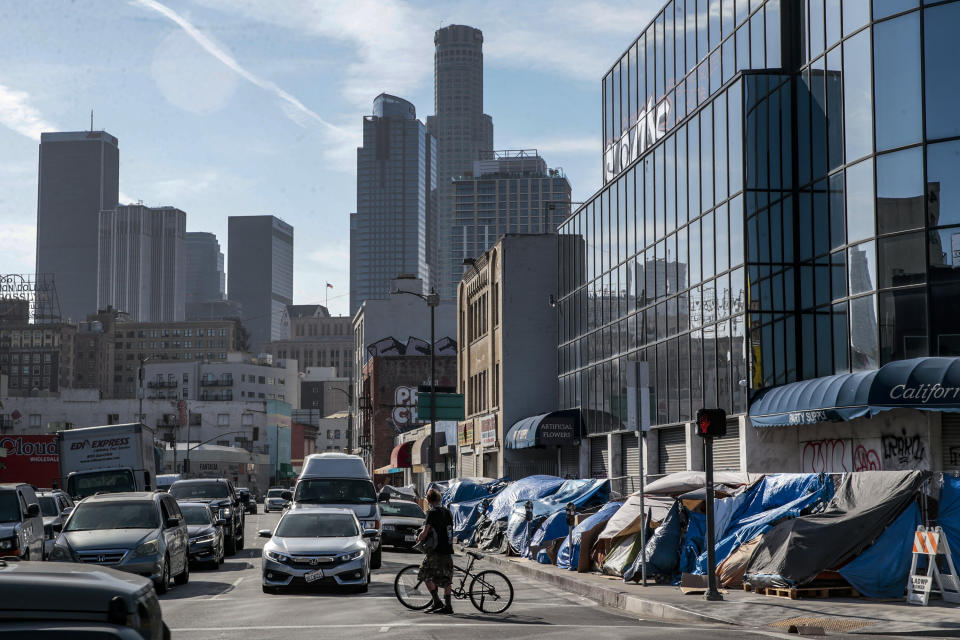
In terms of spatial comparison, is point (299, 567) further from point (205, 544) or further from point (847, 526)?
point (847, 526)

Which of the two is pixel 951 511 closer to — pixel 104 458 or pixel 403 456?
pixel 104 458

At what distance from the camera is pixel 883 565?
57.8 ft

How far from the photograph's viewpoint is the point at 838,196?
27406 millimetres

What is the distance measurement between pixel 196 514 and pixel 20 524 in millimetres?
5361

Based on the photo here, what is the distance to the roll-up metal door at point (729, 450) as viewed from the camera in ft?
98.6

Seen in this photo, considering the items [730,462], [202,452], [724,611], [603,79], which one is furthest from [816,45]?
[202,452]

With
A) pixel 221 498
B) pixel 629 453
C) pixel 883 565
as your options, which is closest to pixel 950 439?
pixel 883 565

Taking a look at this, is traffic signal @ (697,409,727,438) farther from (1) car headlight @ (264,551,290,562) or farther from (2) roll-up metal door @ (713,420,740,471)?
(2) roll-up metal door @ (713,420,740,471)

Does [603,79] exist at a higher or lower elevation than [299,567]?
higher

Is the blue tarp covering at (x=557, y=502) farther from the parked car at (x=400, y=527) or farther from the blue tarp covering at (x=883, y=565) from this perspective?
the blue tarp covering at (x=883, y=565)

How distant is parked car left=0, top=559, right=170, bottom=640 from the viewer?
4891 millimetres

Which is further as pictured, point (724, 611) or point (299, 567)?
point (299, 567)

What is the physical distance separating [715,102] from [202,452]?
343 feet

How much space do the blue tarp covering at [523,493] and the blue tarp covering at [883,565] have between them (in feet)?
45.3
